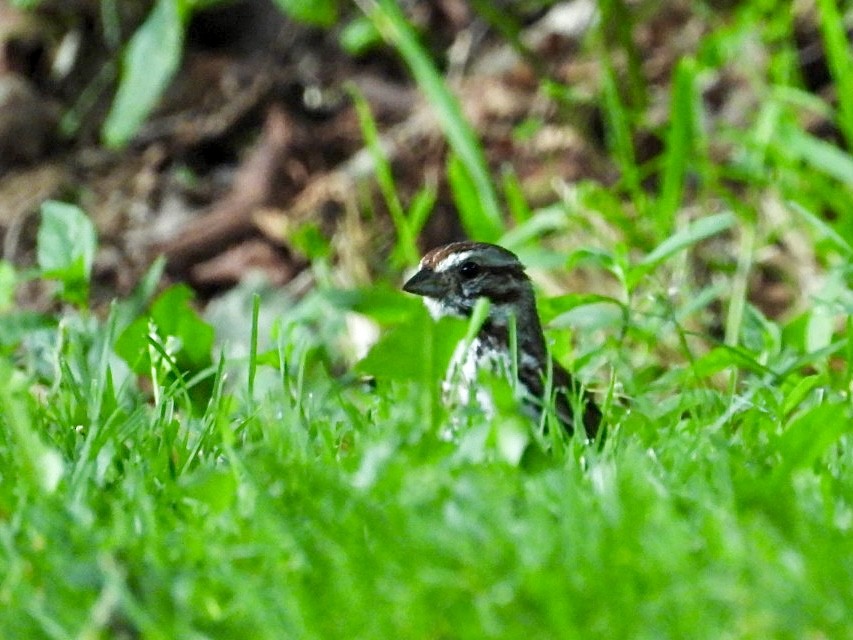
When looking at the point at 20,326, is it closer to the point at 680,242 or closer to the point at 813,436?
the point at 680,242

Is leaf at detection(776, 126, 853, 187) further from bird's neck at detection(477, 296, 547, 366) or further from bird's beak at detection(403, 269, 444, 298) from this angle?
bird's beak at detection(403, 269, 444, 298)

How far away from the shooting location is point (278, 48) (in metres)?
8.43

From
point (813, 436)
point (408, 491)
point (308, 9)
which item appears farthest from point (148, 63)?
point (408, 491)

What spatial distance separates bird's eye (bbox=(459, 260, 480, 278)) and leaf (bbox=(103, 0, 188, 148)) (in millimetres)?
2342

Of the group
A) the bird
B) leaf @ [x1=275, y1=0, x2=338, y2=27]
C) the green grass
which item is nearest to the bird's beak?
the bird

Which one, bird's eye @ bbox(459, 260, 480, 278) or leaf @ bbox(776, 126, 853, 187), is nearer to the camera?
bird's eye @ bbox(459, 260, 480, 278)

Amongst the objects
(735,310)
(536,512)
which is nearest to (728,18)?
(735,310)

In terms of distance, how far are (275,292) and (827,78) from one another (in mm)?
2893

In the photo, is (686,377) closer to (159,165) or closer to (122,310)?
(122,310)

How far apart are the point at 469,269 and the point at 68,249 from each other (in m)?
1.15

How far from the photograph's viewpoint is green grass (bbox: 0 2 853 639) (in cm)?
234

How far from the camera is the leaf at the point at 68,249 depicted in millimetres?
4402

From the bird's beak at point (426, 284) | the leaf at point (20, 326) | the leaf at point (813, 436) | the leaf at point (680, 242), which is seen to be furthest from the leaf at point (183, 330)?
the leaf at point (813, 436)

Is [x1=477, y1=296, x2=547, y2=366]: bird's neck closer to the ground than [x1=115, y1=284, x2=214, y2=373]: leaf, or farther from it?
closer to the ground
